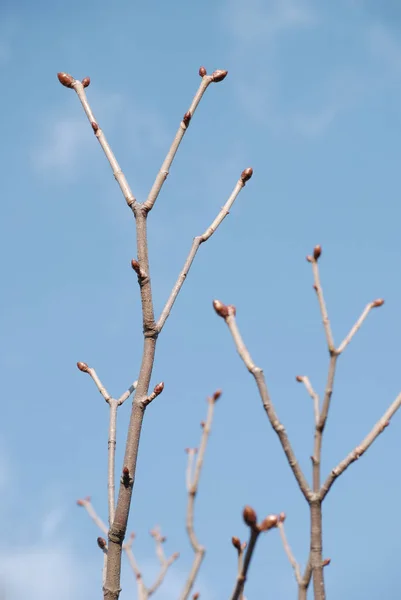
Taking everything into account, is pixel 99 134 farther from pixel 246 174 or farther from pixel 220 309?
pixel 220 309

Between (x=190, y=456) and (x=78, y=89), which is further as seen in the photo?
(x=78, y=89)

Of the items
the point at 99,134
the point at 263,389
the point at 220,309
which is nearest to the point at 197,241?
the point at 99,134

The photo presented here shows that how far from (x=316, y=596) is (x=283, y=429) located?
437mm

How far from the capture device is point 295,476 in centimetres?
191

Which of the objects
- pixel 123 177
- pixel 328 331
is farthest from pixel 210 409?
pixel 123 177

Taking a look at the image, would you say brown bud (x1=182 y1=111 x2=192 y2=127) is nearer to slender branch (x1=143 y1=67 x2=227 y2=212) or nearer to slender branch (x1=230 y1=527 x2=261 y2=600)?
slender branch (x1=143 y1=67 x2=227 y2=212)

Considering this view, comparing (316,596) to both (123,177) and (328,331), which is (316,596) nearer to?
(328,331)

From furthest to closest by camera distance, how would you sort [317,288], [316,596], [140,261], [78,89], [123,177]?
[78,89]
[123,177]
[140,261]
[317,288]
[316,596]

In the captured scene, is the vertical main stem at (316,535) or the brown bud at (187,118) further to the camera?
the brown bud at (187,118)

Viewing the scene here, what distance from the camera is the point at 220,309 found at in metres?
2.04

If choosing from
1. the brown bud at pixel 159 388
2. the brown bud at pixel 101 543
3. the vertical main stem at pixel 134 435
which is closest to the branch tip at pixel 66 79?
the vertical main stem at pixel 134 435

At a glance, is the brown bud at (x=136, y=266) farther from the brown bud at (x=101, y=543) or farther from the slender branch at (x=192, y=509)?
the brown bud at (x=101, y=543)

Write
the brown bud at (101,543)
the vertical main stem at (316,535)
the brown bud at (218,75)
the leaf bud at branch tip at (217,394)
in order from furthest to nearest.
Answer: the brown bud at (218,75), the brown bud at (101,543), the leaf bud at branch tip at (217,394), the vertical main stem at (316,535)

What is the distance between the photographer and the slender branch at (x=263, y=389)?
1.90 m
